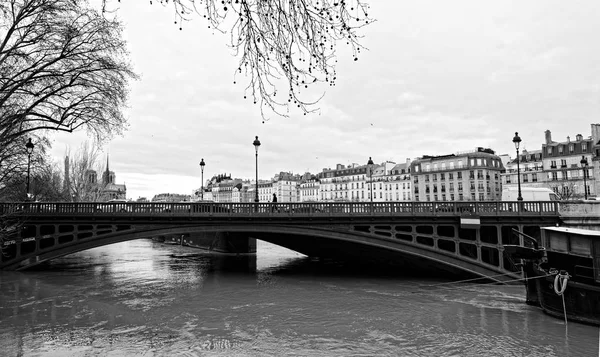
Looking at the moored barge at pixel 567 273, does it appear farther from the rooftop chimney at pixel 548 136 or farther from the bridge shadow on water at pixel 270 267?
the rooftop chimney at pixel 548 136

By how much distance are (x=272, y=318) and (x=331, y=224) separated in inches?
322

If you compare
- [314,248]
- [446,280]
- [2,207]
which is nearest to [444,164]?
[314,248]

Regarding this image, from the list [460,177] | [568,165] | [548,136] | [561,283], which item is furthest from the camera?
[460,177]

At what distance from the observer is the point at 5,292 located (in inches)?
860

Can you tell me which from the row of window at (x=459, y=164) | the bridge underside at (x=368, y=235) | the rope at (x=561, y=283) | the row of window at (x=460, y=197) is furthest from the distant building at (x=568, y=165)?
the rope at (x=561, y=283)

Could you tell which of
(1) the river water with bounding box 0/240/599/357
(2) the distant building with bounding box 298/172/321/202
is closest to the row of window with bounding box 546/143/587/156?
(1) the river water with bounding box 0/240/599/357

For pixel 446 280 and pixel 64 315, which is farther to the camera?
pixel 446 280

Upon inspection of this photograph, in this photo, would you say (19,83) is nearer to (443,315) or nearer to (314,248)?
(443,315)

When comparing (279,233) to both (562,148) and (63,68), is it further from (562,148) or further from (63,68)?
(562,148)

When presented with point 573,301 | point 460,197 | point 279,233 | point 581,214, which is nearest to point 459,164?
point 460,197

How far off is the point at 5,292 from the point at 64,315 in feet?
22.5

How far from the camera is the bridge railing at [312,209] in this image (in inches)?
926

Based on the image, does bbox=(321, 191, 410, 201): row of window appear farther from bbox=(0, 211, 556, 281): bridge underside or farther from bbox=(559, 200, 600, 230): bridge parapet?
bbox=(559, 200, 600, 230): bridge parapet

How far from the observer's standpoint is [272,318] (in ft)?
57.0
